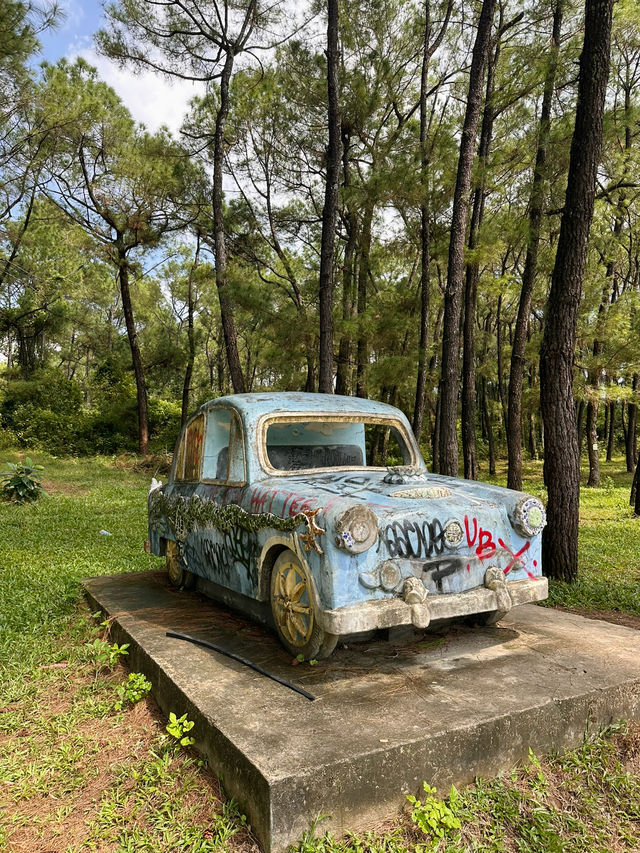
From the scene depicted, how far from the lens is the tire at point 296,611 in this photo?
3164 millimetres

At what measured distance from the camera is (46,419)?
2338 centimetres

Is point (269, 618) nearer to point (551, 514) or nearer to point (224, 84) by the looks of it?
point (551, 514)

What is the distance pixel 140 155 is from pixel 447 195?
423 inches

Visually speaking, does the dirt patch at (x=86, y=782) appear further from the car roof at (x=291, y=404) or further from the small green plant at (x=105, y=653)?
the car roof at (x=291, y=404)

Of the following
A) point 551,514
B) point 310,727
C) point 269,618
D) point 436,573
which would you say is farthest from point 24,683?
point 551,514

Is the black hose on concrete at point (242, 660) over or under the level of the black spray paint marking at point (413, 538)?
under

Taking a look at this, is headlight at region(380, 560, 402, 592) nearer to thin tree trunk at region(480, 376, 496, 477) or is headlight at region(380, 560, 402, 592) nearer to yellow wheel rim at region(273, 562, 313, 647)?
yellow wheel rim at region(273, 562, 313, 647)

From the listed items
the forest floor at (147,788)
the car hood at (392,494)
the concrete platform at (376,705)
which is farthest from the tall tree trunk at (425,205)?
the forest floor at (147,788)

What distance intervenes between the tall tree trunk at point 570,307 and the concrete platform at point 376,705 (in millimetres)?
1945

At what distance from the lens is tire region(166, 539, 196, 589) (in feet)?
16.5

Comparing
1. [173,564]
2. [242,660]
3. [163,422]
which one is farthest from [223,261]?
[163,422]

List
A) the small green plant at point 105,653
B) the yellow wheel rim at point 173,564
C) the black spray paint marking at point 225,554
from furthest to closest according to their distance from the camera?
1. the yellow wheel rim at point 173,564
2. the small green plant at point 105,653
3. the black spray paint marking at point 225,554

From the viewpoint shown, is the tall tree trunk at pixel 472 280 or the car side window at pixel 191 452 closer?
the car side window at pixel 191 452

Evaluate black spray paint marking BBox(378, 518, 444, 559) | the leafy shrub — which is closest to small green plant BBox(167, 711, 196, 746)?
black spray paint marking BBox(378, 518, 444, 559)
